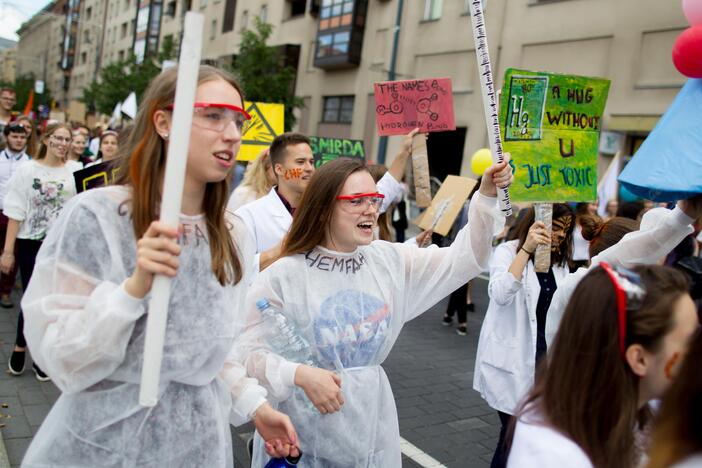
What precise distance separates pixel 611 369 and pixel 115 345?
1196 millimetres

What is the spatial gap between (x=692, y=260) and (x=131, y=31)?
191 feet

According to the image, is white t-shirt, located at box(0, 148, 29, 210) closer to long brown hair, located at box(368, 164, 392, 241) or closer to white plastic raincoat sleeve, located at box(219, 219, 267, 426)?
long brown hair, located at box(368, 164, 392, 241)

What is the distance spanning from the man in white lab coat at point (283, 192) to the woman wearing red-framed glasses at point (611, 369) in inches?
99.0

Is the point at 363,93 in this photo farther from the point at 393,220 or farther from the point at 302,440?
the point at 302,440

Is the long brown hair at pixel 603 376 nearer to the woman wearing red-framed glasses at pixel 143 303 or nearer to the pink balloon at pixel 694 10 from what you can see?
the woman wearing red-framed glasses at pixel 143 303

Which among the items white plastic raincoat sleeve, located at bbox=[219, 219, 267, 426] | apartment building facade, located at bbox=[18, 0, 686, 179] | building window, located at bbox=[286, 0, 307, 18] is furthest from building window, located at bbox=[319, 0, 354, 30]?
white plastic raincoat sleeve, located at bbox=[219, 219, 267, 426]

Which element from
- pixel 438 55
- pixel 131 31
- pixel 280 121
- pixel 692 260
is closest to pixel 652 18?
pixel 438 55

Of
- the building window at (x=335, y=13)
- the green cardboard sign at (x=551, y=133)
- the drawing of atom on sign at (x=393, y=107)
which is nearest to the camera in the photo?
the green cardboard sign at (x=551, y=133)

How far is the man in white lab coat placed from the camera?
3924 mm

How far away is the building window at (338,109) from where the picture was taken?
26.5 meters

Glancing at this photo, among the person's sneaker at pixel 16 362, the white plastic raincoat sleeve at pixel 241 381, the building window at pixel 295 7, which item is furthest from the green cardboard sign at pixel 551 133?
the building window at pixel 295 7

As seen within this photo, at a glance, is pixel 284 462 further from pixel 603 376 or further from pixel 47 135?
pixel 47 135

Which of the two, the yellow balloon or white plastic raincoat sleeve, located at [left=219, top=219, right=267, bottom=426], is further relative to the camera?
the yellow balloon

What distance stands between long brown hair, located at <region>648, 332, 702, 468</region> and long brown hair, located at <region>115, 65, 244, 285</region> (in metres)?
1.19
